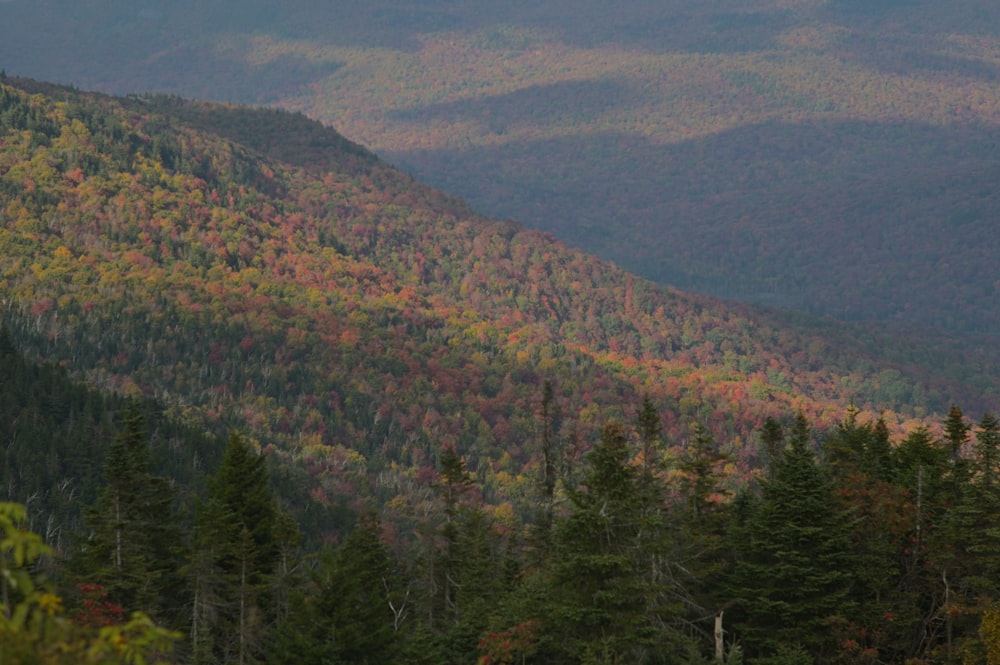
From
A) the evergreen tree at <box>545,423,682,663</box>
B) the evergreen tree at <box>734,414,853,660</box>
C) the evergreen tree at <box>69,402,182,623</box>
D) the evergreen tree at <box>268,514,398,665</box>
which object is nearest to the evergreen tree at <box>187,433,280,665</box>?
the evergreen tree at <box>69,402,182,623</box>

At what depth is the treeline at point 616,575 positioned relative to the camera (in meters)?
41.3

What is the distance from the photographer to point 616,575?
A: 133ft

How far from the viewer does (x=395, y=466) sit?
653ft

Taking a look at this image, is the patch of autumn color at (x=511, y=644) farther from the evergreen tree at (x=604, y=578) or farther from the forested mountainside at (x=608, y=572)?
the evergreen tree at (x=604, y=578)

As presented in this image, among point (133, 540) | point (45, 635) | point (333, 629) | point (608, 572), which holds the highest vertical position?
point (45, 635)

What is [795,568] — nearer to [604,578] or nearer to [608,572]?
[604,578]

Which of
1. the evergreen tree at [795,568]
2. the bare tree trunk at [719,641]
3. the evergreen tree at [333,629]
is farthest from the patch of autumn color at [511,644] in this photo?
the evergreen tree at [795,568]

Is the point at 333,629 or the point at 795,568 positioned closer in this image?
the point at 333,629

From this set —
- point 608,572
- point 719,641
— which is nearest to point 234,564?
point 608,572

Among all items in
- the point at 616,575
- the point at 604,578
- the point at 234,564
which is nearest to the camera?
the point at 616,575

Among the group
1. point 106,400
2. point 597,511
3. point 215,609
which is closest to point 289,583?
point 215,609

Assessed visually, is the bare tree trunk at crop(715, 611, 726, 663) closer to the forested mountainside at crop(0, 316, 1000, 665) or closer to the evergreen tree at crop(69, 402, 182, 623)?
the forested mountainside at crop(0, 316, 1000, 665)

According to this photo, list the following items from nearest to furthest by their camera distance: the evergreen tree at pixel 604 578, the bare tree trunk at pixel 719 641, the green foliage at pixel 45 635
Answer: the green foliage at pixel 45 635, the evergreen tree at pixel 604 578, the bare tree trunk at pixel 719 641

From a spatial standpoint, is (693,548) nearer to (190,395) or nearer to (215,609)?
(215,609)
